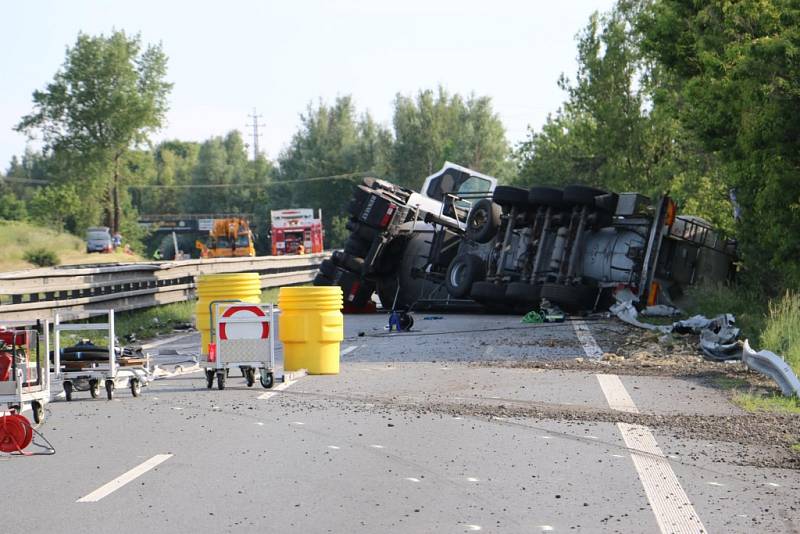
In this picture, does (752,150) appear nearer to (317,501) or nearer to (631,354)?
(631,354)

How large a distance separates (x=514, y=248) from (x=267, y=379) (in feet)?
44.9

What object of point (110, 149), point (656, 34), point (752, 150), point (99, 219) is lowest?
point (99, 219)

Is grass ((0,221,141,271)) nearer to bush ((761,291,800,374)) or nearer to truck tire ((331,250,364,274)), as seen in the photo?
truck tire ((331,250,364,274))

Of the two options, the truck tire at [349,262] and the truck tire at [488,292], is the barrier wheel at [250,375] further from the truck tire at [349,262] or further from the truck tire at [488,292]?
the truck tire at [349,262]

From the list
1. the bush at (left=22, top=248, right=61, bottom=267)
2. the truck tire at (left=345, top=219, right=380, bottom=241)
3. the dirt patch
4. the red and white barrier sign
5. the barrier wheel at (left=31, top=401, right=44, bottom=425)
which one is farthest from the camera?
the bush at (left=22, top=248, right=61, bottom=267)

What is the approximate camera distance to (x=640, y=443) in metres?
9.24

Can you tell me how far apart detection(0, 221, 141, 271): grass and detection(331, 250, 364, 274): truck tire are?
34.8 meters

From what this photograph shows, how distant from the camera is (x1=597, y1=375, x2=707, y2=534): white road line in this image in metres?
6.64

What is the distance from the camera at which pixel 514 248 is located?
25797mm

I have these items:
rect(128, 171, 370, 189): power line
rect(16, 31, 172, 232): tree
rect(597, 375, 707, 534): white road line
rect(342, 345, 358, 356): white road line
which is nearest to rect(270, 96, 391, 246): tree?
rect(128, 171, 370, 189): power line

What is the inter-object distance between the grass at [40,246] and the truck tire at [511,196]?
38704 mm

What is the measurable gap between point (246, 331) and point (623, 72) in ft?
137

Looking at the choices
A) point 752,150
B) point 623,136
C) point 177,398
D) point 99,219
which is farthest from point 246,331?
point 99,219

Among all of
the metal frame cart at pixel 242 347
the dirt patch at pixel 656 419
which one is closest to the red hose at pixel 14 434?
the dirt patch at pixel 656 419
